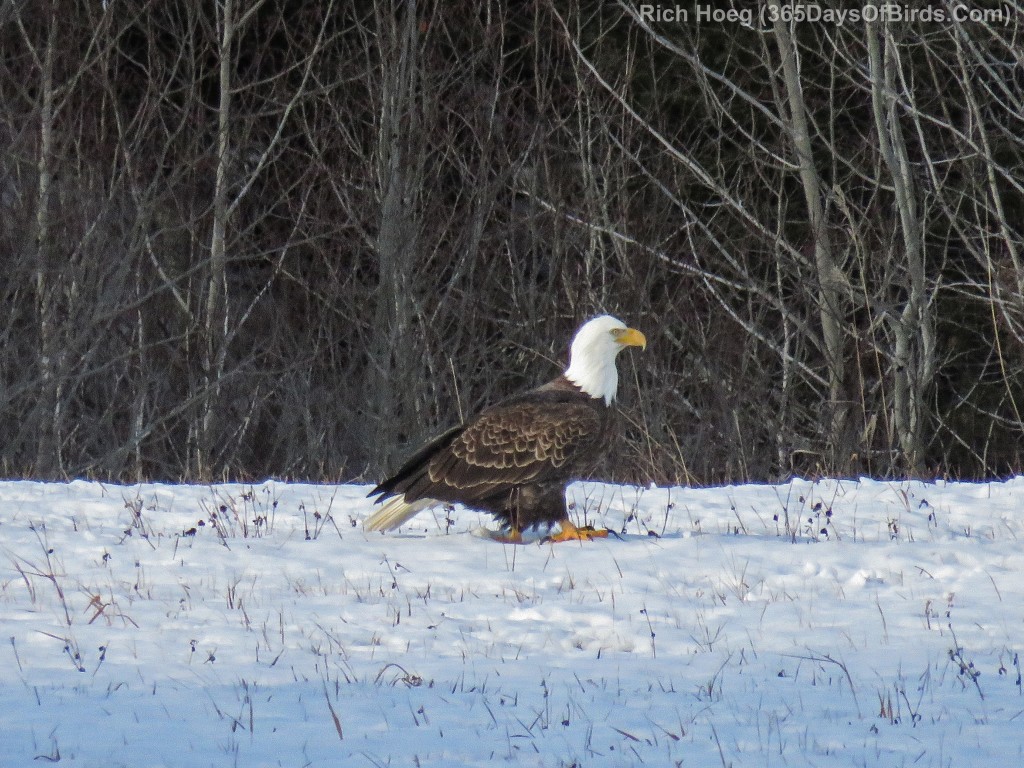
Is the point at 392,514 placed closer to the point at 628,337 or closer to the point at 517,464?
the point at 517,464

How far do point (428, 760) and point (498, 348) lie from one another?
11154mm

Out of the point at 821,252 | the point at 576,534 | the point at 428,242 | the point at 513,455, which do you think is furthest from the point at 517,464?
the point at 428,242

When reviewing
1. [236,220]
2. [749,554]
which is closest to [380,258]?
[236,220]

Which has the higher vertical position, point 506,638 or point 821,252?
point 821,252

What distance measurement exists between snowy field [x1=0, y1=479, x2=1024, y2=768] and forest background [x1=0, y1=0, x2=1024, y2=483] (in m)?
5.73

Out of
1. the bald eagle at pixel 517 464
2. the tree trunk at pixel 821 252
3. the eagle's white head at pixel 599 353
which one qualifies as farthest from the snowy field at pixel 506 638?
the tree trunk at pixel 821 252

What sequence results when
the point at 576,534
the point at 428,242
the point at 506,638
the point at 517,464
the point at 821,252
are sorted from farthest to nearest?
the point at 428,242, the point at 821,252, the point at 517,464, the point at 576,534, the point at 506,638

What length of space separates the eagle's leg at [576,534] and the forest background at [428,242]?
5362mm

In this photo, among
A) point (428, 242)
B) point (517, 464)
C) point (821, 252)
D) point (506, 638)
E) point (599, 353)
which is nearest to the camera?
point (506, 638)

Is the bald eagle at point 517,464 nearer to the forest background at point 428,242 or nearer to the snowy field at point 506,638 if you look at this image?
the snowy field at point 506,638

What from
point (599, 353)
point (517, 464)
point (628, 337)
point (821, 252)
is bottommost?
point (517, 464)

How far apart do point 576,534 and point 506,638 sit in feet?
7.67

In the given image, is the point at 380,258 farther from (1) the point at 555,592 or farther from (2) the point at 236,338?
(1) the point at 555,592

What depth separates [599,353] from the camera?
859cm
